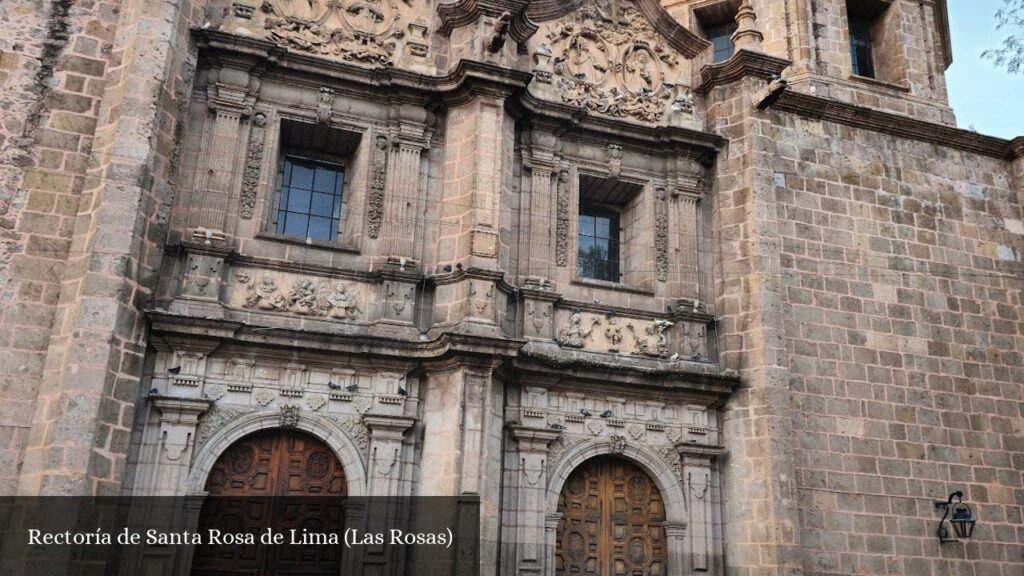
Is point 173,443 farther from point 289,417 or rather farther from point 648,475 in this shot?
point 648,475

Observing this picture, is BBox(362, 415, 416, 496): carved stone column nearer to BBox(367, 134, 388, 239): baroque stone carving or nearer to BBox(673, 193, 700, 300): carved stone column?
BBox(367, 134, 388, 239): baroque stone carving

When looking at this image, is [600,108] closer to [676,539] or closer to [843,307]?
[843,307]

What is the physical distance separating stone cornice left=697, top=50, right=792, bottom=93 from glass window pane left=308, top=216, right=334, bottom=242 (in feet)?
20.8

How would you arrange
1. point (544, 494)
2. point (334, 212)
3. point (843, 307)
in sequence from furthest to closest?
point (843, 307) → point (334, 212) → point (544, 494)

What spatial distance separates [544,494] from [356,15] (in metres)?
7.11

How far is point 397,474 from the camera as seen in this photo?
10.6 m

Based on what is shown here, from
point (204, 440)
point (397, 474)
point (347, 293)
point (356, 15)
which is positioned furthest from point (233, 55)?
point (397, 474)

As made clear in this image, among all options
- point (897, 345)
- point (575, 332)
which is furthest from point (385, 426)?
point (897, 345)

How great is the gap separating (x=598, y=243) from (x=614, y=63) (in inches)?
112

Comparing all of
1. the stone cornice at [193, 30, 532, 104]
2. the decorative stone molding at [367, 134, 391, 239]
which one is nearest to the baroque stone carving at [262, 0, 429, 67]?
the stone cornice at [193, 30, 532, 104]

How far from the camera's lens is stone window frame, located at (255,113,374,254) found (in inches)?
444

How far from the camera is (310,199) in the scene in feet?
39.6

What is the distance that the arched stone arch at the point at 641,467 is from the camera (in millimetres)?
11367

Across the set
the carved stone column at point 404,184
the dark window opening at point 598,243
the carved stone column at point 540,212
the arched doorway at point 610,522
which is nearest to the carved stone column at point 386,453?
the carved stone column at point 404,184
